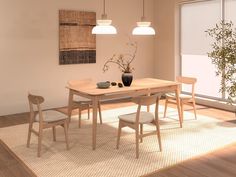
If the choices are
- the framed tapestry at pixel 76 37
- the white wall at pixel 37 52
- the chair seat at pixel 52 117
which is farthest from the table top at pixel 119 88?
the framed tapestry at pixel 76 37

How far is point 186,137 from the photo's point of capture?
4352mm

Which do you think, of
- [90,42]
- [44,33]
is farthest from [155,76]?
[44,33]

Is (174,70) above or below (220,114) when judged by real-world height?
above

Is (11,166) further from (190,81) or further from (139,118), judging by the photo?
(190,81)

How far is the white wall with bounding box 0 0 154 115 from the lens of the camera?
561 centimetres

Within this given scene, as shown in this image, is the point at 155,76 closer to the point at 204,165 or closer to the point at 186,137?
the point at 186,137

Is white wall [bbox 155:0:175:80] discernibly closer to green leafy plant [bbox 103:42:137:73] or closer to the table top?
green leafy plant [bbox 103:42:137:73]

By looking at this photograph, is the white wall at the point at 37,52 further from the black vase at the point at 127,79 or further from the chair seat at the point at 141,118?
the chair seat at the point at 141,118

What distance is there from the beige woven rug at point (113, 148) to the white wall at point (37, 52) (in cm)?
108

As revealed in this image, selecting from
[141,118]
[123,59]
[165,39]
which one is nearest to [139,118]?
[141,118]

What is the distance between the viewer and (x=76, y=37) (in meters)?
6.26

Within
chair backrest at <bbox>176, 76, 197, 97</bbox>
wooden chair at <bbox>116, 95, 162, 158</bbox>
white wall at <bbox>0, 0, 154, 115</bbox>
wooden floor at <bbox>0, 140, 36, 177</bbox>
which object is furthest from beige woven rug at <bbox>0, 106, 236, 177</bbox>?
white wall at <bbox>0, 0, 154, 115</bbox>

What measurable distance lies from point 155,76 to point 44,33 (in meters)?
3.02

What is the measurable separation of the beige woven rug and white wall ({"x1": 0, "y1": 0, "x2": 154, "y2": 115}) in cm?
108
